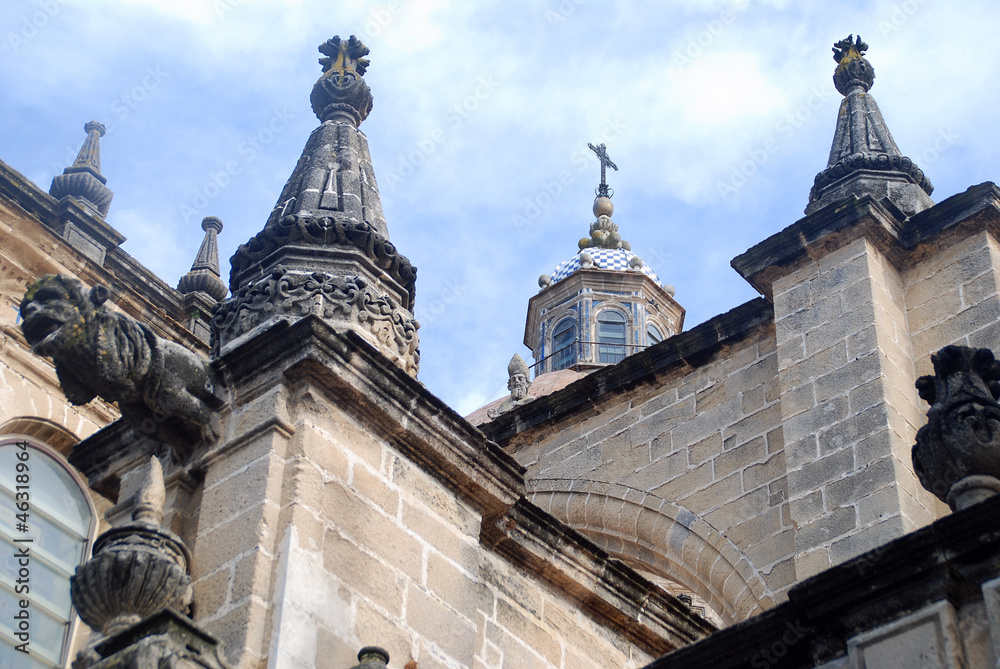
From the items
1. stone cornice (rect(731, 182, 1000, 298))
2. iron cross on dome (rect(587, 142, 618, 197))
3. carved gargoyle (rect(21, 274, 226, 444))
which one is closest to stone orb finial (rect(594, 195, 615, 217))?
iron cross on dome (rect(587, 142, 618, 197))

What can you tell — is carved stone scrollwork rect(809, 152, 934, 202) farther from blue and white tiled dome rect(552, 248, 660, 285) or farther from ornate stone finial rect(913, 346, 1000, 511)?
blue and white tiled dome rect(552, 248, 660, 285)

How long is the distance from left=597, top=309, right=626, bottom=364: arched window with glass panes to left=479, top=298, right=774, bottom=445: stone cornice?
20.9 metres

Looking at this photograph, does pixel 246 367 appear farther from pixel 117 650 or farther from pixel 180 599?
pixel 117 650

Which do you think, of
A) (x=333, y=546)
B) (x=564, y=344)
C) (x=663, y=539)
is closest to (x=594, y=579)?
(x=333, y=546)

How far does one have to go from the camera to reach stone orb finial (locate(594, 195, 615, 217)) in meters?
38.5

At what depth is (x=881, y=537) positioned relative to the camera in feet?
26.5

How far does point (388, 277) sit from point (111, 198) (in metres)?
7.35

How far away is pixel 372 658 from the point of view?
5.22 m

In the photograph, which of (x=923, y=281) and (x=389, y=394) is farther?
(x=923, y=281)

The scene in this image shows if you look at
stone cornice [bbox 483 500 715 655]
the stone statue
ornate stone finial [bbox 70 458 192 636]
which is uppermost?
the stone statue

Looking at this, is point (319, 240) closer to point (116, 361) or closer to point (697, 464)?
point (116, 361)

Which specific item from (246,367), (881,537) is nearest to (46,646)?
(246,367)

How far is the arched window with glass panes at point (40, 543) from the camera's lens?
8539 mm

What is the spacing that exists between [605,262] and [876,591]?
31.3 metres
